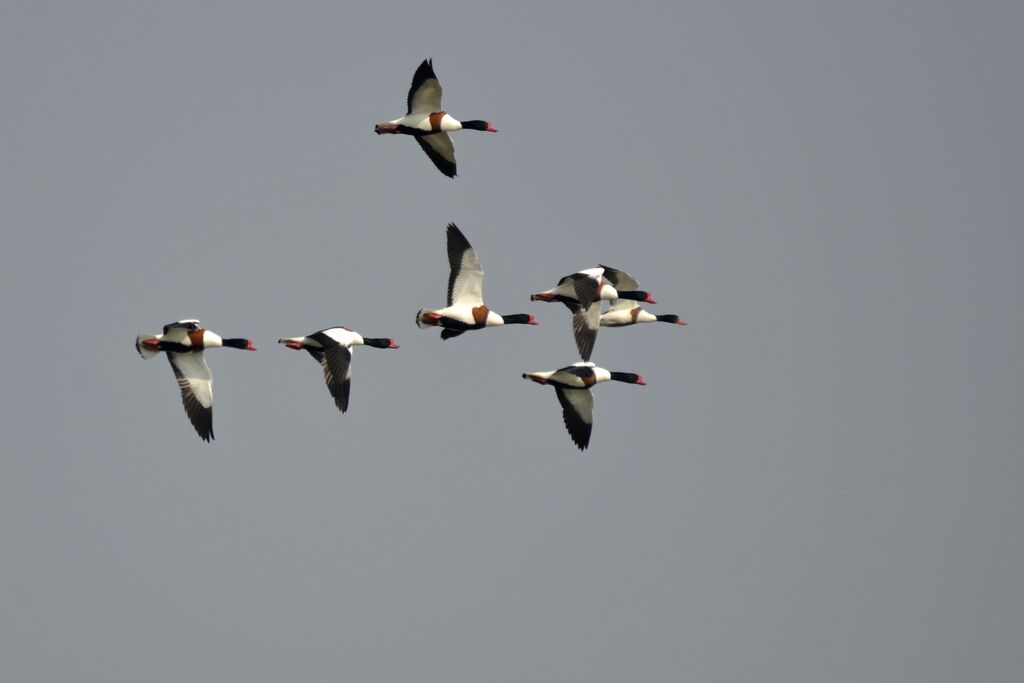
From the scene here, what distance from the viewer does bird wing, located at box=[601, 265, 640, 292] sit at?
156 feet

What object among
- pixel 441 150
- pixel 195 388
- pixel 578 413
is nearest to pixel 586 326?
pixel 578 413

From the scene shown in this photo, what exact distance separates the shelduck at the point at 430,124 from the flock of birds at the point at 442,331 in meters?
0.02

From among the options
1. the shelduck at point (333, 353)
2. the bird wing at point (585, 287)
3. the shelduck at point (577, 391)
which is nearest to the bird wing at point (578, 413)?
the shelduck at point (577, 391)

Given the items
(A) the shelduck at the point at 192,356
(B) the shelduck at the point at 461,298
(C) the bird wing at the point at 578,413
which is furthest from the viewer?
(C) the bird wing at the point at 578,413

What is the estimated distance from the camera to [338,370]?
41406 mm

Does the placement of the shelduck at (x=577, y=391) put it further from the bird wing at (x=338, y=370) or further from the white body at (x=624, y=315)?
the white body at (x=624, y=315)

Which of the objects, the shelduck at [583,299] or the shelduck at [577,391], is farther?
the shelduck at [583,299]

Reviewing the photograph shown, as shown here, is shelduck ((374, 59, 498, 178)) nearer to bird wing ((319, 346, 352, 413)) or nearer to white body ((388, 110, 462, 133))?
white body ((388, 110, 462, 133))


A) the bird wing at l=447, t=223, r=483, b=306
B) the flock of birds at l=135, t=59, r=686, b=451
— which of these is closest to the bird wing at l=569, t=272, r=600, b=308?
the flock of birds at l=135, t=59, r=686, b=451

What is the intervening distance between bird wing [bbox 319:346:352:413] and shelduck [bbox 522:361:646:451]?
3835 millimetres

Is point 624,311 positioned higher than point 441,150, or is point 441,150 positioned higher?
point 441,150

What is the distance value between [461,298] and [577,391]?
313 cm

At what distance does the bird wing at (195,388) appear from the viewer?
41.4 m

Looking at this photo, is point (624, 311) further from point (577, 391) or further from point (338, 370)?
point (338, 370)
